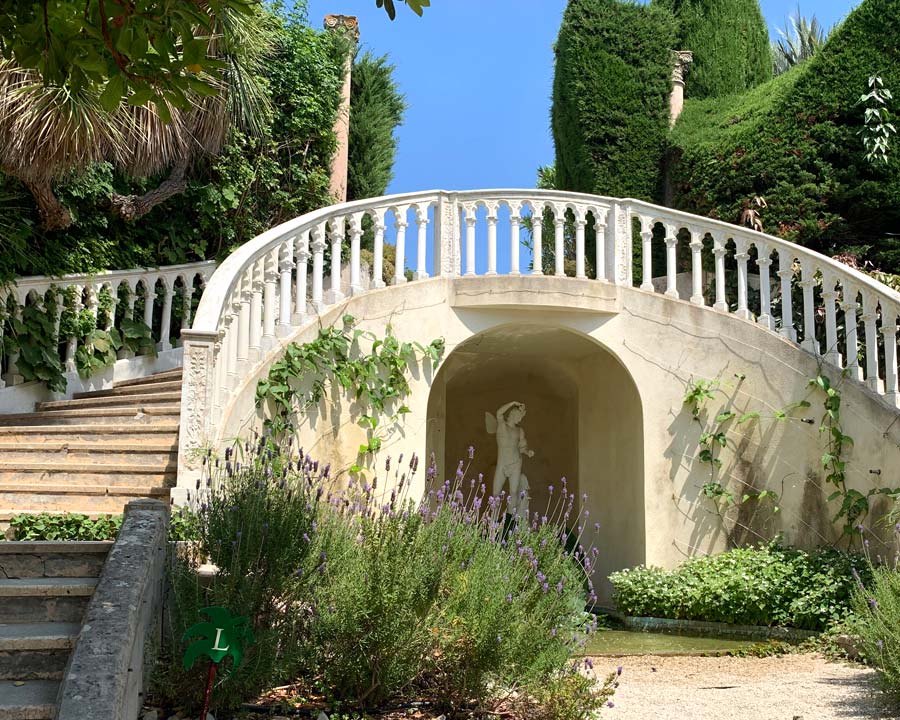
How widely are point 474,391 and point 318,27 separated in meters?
5.34

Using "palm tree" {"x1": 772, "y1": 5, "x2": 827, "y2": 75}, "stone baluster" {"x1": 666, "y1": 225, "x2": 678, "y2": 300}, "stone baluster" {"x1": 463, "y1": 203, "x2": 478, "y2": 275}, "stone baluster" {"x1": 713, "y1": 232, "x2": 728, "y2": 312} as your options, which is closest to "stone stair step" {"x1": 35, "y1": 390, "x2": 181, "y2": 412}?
"stone baluster" {"x1": 463, "y1": 203, "x2": 478, "y2": 275}

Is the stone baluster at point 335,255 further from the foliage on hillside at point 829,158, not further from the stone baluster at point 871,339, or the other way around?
the foliage on hillside at point 829,158

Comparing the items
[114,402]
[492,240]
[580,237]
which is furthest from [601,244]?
[114,402]

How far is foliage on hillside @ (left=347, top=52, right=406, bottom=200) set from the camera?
15758 millimetres

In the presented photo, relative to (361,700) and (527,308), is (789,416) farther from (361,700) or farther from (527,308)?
(361,700)

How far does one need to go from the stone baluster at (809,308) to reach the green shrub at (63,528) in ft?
20.0

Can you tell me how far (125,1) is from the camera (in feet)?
13.7

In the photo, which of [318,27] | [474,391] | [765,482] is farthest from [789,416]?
[318,27]

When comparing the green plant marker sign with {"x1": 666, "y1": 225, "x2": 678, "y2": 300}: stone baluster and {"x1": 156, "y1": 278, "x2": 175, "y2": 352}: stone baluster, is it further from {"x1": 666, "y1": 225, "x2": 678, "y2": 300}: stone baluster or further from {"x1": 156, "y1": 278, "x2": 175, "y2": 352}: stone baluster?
{"x1": 156, "y1": 278, "x2": 175, "y2": 352}: stone baluster

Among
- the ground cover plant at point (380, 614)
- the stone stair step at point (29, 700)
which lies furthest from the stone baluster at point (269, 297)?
the stone stair step at point (29, 700)

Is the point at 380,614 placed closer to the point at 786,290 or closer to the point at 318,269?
the point at 318,269

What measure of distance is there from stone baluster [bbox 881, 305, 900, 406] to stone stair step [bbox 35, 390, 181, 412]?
233 inches

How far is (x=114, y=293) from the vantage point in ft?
32.7

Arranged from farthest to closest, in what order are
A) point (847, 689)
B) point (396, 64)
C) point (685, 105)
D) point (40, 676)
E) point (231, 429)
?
point (396, 64) → point (685, 105) → point (231, 429) → point (847, 689) → point (40, 676)
